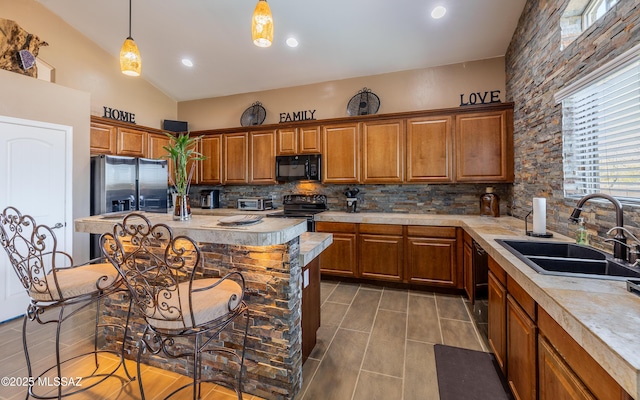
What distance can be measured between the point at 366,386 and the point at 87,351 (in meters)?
2.31

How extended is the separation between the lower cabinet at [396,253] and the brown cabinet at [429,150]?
751 mm

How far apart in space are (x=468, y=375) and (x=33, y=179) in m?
4.72

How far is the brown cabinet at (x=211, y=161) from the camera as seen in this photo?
15.8ft

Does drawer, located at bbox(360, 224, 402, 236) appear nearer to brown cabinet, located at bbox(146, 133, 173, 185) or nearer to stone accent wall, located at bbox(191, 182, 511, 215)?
stone accent wall, located at bbox(191, 182, 511, 215)

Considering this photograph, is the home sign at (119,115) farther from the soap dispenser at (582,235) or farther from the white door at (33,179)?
the soap dispenser at (582,235)

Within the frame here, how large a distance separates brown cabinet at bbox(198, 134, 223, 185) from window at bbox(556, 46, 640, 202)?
4.56 metres

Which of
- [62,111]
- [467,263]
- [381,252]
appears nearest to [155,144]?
[62,111]

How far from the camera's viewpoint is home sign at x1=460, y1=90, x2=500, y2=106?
3688mm

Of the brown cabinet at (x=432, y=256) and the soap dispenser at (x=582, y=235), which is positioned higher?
the soap dispenser at (x=582, y=235)

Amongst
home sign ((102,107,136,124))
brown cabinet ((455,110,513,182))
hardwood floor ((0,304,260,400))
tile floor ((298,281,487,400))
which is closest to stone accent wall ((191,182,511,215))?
brown cabinet ((455,110,513,182))

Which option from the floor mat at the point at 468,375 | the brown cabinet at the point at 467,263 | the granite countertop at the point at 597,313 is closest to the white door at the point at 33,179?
the floor mat at the point at 468,375

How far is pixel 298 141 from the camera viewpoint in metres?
4.30

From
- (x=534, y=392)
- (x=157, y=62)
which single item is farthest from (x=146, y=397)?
(x=157, y=62)

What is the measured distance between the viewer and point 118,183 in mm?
3809
